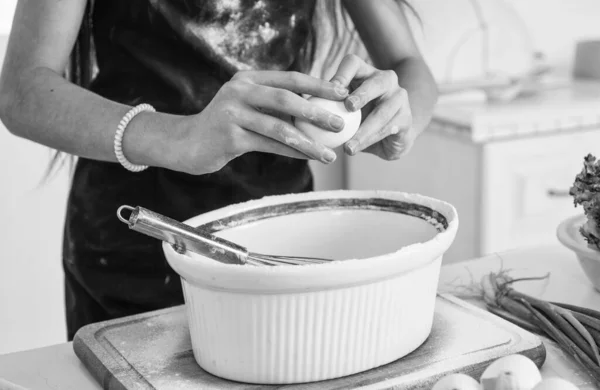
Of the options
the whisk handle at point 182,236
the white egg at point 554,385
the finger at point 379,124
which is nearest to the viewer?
the white egg at point 554,385

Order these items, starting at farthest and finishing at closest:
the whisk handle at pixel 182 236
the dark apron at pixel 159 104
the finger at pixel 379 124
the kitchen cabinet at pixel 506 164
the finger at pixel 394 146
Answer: the kitchen cabinet at pixel 506 164 < the dark apron at pixel 159 104 < the finger at pixel 394 146 < the finger at pixel 379 124 < the whisk handle at pixel 182 236

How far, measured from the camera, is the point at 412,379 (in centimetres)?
68

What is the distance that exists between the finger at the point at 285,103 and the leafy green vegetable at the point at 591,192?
0.32m

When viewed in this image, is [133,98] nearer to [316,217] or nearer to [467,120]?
[316,217]

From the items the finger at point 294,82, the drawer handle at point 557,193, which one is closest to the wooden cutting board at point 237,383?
the finger at point 294,82

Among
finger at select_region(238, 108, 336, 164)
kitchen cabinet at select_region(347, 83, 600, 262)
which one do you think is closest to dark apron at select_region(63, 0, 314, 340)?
finger at select_region(238, 108, 336, 164)

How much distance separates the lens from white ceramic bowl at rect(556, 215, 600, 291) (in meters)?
0.86

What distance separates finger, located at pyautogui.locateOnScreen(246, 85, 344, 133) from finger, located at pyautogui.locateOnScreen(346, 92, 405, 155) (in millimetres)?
69

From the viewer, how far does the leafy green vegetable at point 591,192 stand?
0.83 metres

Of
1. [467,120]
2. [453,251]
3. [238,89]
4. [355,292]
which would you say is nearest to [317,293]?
[355,292]

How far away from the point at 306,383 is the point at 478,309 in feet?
0.75

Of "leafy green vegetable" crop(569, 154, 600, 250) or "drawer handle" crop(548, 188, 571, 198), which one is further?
"drawer handle" crop(548, 188, 571, 198)

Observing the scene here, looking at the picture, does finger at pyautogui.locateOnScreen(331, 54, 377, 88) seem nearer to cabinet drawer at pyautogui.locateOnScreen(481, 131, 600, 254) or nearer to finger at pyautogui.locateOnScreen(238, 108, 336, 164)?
finger at pyautogui.locateOnScreen(238, 108, 336, 164)

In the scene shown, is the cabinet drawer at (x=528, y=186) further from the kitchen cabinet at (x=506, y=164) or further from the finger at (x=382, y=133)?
the finger at (x=382, y=133)
